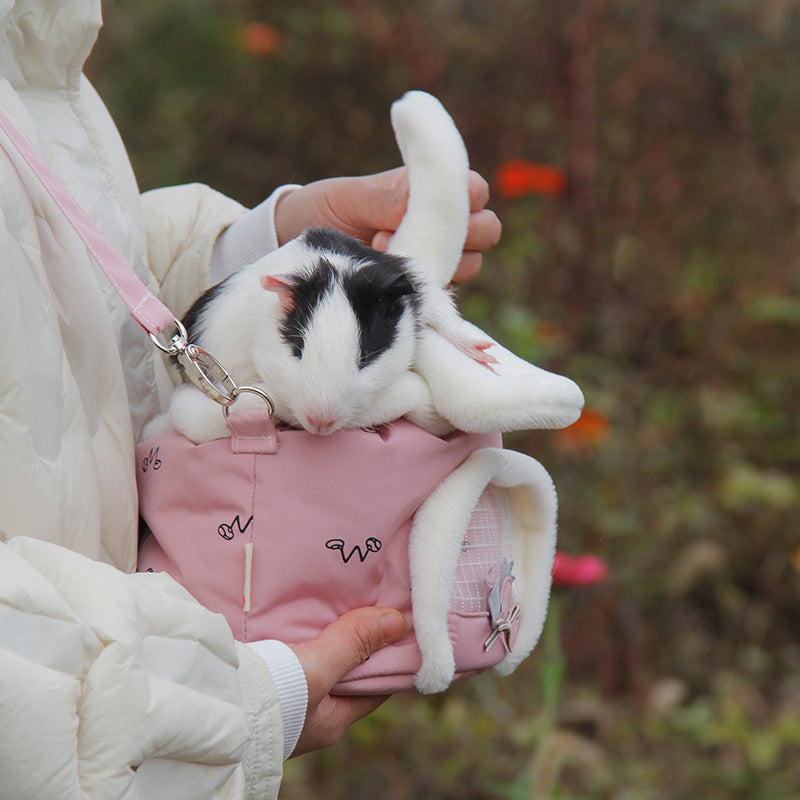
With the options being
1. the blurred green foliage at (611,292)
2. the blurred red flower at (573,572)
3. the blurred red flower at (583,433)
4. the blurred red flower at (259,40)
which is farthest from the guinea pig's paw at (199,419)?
the blurred red flower at (259,40)

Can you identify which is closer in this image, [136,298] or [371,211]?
[136,298]

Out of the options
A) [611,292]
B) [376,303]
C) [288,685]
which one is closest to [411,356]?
[376,303]

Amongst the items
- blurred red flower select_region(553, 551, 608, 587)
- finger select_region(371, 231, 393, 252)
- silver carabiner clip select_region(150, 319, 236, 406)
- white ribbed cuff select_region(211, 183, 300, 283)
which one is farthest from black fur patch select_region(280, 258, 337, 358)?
blurred red flower select_region(553, 551, 608, 587)

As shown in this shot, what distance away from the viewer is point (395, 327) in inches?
48.2

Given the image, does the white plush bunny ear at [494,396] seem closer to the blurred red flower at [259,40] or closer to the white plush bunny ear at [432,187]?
Result: the white plush bunny ear at [432,187]

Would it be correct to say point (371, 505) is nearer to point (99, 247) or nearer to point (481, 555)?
point (481, 555)

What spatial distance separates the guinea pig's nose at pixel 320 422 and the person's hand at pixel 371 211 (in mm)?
379

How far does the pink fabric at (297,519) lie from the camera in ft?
3.78

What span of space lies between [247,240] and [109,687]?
86cm

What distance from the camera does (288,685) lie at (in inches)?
43.3

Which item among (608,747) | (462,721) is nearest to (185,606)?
(462,721)

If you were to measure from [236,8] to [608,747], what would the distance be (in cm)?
364

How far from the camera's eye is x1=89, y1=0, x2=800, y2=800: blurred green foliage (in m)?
2.76

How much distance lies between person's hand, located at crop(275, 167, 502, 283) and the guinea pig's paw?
37 cm
